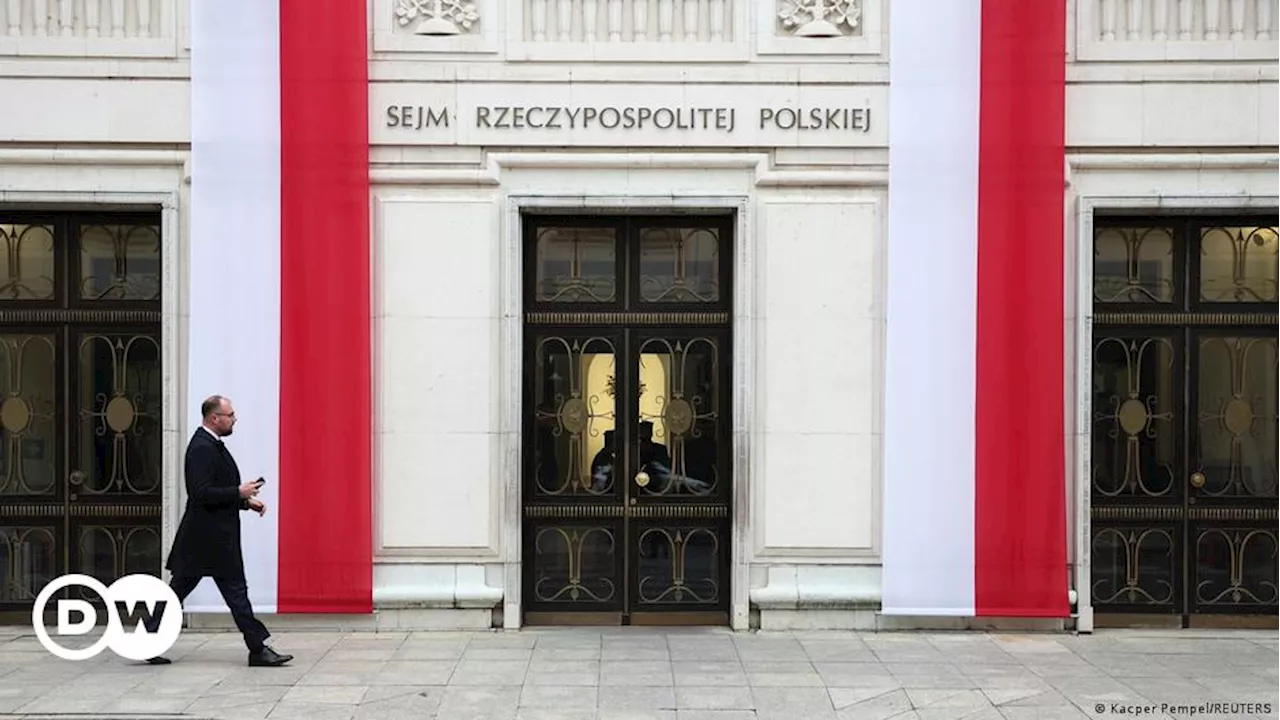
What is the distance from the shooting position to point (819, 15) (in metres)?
9.80

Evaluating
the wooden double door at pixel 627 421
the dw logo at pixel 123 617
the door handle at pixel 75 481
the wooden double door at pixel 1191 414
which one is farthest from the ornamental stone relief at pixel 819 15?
the door handle at pixel 75 481

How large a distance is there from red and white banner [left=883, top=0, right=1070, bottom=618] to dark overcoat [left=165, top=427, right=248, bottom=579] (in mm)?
5407

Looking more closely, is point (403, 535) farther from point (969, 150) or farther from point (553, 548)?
point (969, 150)

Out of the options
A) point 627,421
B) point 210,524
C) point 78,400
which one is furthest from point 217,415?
point 627,421

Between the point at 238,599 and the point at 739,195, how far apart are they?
525 centimetres

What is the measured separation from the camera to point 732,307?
10039mm

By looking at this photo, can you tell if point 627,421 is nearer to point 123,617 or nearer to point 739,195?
point 739,195

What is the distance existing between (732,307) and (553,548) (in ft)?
8.88

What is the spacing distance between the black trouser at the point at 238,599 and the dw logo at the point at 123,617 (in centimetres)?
14

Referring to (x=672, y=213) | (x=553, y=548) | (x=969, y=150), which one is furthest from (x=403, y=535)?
(x=969, y=150)

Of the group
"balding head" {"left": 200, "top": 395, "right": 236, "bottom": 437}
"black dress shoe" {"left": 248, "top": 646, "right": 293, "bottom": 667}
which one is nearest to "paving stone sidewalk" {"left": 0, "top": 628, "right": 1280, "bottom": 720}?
"black dress shoe" {"left": 248, "top": 646, "right": 293, "bottom": 667}

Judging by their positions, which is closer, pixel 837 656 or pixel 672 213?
pixel 837 656

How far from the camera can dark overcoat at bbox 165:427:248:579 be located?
329 inches

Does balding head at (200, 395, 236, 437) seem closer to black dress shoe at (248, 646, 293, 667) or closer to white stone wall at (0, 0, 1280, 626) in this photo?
white stone wall at (0, 0, 1280, 626)
